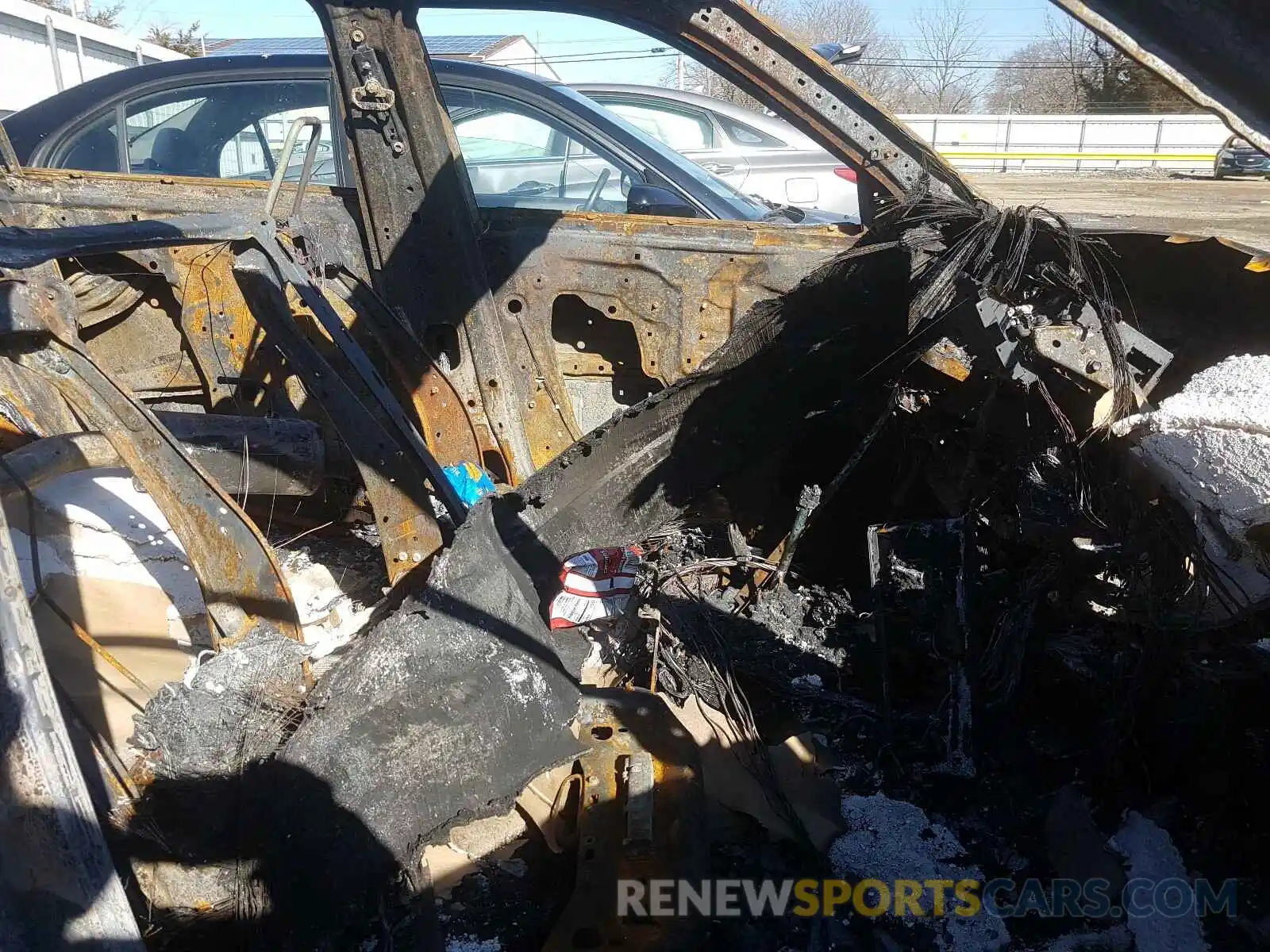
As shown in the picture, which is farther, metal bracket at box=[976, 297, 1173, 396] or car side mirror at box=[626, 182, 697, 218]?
car side mirror at box=[626, 182, 697, 218]

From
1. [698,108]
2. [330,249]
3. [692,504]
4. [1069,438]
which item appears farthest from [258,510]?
[698,108]

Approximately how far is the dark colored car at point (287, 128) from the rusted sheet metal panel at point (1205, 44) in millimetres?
3174

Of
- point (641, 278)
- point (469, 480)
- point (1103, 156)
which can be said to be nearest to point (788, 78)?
point (641, 278)

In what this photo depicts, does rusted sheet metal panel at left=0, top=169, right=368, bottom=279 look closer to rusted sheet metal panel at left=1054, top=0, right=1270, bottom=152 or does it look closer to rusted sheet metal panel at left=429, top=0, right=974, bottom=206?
rusted sheet metal panel at left=429, top=0, right=974, bottom=206

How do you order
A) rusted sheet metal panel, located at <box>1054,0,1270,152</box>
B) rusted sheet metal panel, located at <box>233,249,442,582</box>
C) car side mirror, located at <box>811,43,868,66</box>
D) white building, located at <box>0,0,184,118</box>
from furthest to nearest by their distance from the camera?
white building, located at <box>0,0,184,118</box> → car side mirror, located at <box>811,43,868,66</box> → rusted sheet metal panel, located at <box>233,249,442,582</box> → rusted sheet metal panel, located at <box>1054,0,1270,152</box>

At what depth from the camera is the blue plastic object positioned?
133 inches

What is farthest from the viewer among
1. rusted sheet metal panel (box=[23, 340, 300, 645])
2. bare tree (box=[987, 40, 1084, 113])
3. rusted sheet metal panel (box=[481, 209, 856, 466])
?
bare tree (box=[987, 40, 1084, 113])

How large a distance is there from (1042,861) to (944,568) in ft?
3.04

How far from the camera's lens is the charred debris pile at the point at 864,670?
213 cm

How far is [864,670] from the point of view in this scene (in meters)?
3.21

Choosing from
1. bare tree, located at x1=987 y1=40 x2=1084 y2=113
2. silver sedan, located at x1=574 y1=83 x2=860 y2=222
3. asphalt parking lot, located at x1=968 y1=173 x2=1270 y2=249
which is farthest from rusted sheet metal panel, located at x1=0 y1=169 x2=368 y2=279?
bare tree, located at x1=987 y1=40 x2=1084 y2=113

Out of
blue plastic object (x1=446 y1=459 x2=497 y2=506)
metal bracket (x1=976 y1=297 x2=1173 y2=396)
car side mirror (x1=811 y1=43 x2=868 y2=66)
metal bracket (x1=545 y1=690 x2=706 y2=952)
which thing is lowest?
metal bracket (x1=545 y1=690 x2=706 y2=952)

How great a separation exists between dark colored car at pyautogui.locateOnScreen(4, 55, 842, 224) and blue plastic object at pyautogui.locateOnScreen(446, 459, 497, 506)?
137 cm

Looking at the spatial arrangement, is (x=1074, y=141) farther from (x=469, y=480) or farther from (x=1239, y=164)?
(x=469, y=480)
